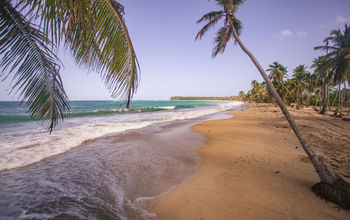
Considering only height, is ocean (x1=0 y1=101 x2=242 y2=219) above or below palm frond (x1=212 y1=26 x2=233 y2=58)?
below

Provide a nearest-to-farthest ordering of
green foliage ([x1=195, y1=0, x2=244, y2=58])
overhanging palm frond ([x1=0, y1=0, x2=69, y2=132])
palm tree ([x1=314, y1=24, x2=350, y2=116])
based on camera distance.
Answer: overhanging palm frond ([x1=0, y1=0, x2=69, y2=132]) → green foliage ([x1=195, y1=0, x2=244, y2=58]) → palm tree ([x1=314, y1=24, x2=350, y2=116])

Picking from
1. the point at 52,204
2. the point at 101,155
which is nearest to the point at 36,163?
the point at 101,155

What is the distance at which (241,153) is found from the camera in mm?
5328

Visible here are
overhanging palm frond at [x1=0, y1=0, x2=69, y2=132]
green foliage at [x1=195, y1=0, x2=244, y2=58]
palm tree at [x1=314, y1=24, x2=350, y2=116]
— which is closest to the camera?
overhanging palm frond at [x1=0, y1=0, x2=69, y2=132]

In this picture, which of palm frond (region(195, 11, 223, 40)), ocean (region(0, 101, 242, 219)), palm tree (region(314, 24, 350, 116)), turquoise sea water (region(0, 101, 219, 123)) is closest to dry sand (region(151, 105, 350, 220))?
ocean (region(0, 101, 242, 219))

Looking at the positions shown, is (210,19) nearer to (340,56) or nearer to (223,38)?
(223,38)

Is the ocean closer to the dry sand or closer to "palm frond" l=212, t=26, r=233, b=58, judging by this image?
the dry sand

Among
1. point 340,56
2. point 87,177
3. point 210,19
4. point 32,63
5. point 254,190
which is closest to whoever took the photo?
point 32,63

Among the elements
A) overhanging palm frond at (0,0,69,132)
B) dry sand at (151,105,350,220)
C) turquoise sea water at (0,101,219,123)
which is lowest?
dry sand at (151,105,350,220)

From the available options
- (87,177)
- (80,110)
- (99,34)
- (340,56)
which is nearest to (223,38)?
(99,34)

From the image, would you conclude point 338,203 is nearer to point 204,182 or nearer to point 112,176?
point 204,182

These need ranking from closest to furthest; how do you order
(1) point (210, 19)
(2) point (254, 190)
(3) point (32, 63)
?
1. (3) point (32, 63)
2. (2) point (254, 190)
3. (1) point (210, 19)

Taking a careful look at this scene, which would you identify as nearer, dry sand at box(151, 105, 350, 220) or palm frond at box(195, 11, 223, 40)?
dry sand at box(151, 105, 350, 220)

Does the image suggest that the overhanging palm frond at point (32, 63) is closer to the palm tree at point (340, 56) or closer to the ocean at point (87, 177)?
the ocean at point (87, 177)
